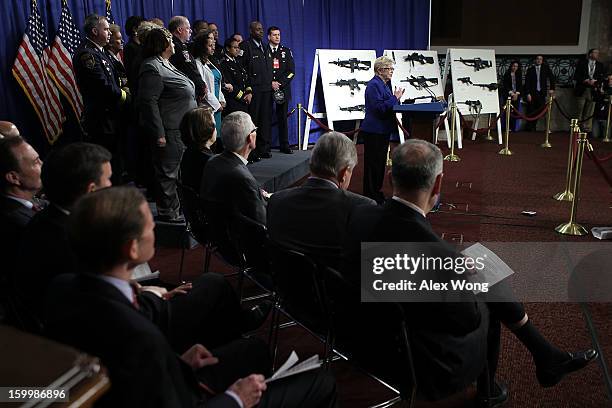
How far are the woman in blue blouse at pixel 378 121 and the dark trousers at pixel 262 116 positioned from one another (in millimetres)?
2153

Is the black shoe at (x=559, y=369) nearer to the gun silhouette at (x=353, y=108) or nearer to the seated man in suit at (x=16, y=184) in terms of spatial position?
the seated man in suit at (x=16, y=184)

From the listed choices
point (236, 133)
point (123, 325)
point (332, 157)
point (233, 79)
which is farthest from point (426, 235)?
point (233, 79)

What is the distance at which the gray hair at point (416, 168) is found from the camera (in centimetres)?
200

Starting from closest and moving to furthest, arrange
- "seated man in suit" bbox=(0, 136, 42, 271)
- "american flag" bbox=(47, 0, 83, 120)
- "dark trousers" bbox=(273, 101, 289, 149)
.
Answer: "seated man in suit" bbox=(0, 136, 42, 271) < "american flag" bbox=(47, 0, 83, 120) < "dark trousers" bbox=(273, 101, 289, 149)

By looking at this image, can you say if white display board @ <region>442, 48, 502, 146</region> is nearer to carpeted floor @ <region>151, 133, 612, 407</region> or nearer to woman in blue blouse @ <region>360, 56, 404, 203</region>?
carpeted floor @ <region>151, 133, 612, 407</region>

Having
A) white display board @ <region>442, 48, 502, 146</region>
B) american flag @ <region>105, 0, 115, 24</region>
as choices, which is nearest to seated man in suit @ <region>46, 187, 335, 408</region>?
american flag @ <region>105, 0, 115, 24</region>

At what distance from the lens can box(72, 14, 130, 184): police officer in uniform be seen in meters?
4.48

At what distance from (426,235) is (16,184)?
163 centimetres

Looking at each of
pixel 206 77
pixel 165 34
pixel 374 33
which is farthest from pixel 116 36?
pixel 374 33

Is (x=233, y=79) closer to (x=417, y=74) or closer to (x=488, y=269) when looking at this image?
(x=417, y=74)

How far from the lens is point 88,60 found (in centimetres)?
445

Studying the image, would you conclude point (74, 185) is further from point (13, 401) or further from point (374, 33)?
point (374, 33)

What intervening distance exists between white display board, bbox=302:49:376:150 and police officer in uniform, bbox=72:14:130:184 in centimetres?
428

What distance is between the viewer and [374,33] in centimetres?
1043
